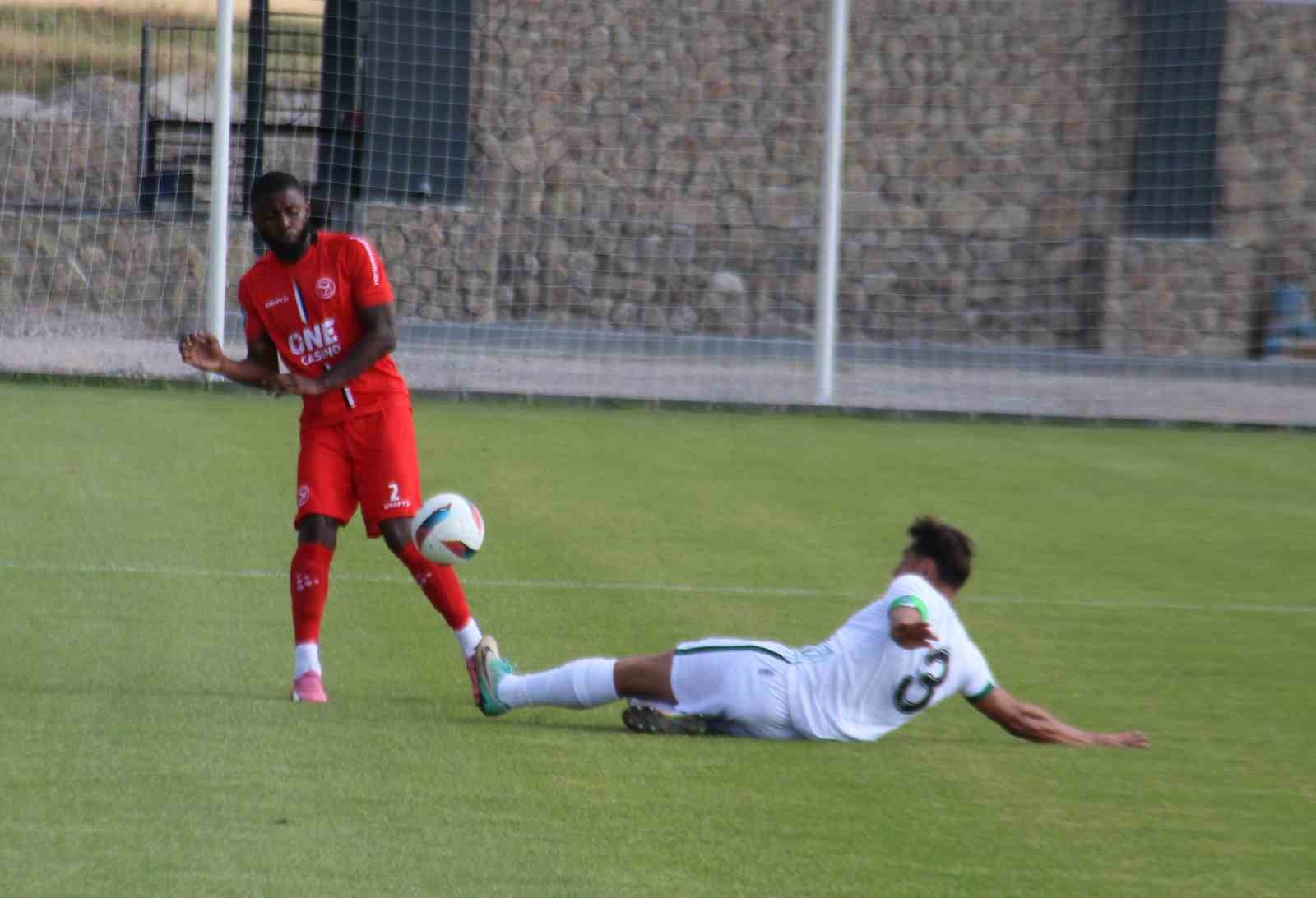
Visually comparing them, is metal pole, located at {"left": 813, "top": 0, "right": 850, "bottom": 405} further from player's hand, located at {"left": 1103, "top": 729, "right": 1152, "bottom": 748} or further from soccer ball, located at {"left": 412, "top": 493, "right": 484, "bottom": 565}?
player's hand, located at {"left": 1103, "top": 729, "right": 1152, "bottom": 748}

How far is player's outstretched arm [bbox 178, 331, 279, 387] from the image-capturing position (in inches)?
270

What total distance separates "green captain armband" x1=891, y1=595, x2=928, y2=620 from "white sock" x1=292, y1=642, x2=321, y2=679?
1919mm

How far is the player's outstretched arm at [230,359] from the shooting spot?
6858mm

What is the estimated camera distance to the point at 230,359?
22.5ft

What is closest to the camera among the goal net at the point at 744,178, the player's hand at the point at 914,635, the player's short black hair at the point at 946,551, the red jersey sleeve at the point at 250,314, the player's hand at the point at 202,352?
the player's hand at the point at 914,635

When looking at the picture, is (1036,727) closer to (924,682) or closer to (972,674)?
(972,674)

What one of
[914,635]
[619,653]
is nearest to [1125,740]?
[914,635]

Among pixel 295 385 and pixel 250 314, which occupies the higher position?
pixel 250 314

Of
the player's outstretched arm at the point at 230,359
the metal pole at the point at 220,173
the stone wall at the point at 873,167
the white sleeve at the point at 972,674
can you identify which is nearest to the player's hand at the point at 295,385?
the player's outstretched arm at the point at 230,359

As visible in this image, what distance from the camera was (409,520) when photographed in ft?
23.1

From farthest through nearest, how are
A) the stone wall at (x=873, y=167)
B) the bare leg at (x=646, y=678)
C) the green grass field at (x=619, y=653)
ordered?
the stone wall at (x=873, y=167) → the bare leg at (x=646, y=678) → the green grass field at (x=619, y=653)

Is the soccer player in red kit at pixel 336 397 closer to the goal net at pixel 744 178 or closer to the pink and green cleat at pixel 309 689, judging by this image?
the pink and green cleat at pixel 309 689

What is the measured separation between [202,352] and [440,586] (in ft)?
3.53

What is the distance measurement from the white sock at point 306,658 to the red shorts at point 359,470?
425 mm
